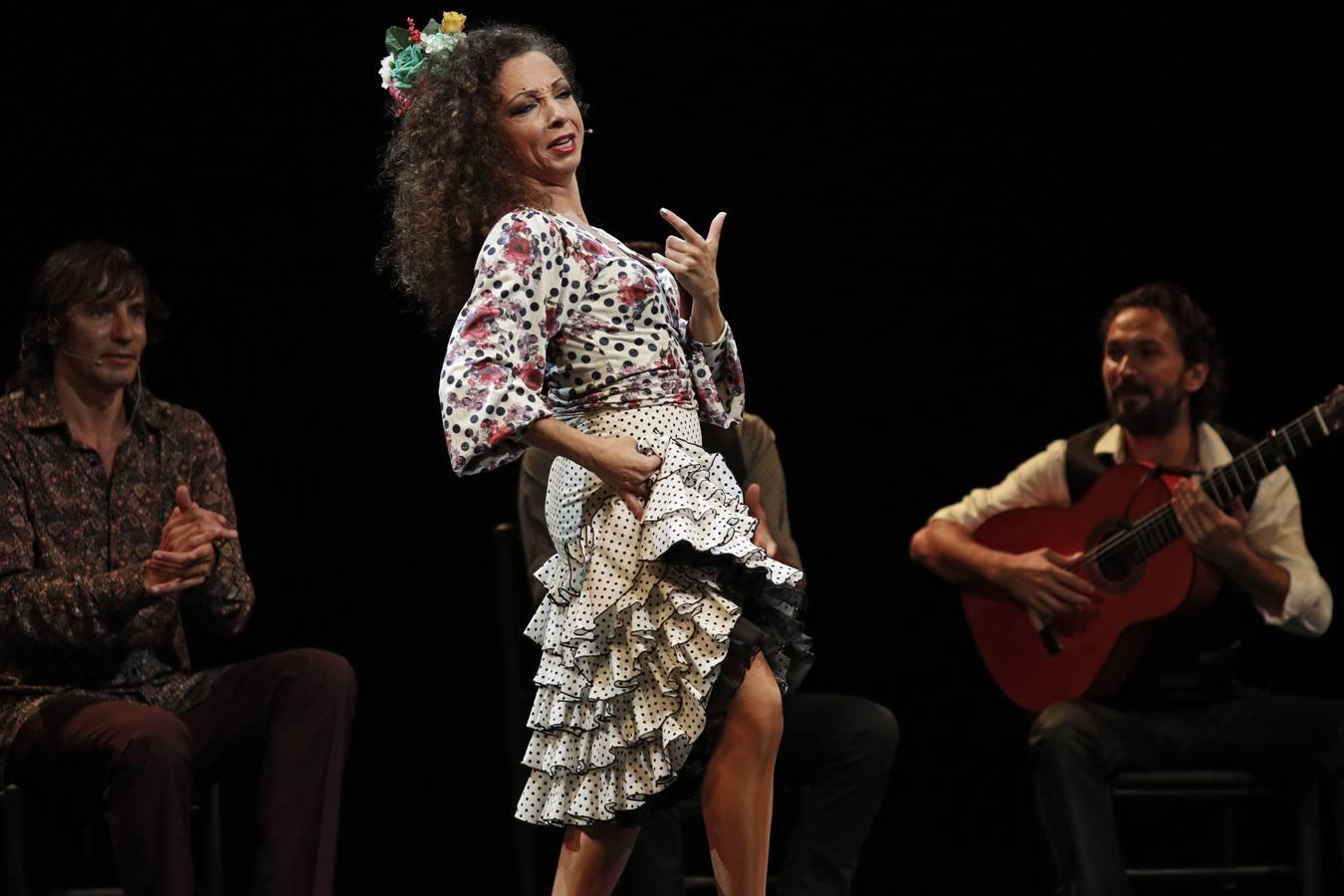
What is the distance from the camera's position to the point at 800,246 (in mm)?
4035

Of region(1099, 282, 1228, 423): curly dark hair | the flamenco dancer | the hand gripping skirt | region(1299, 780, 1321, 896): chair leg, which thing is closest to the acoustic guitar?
region(1099, 282, 1228, 423): curly dark hair

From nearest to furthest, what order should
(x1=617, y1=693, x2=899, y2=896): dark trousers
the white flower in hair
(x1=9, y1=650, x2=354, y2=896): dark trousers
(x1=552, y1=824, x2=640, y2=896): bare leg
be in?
(x1=552, y1=824, x2=640, y2=896): bare leg → the white flower in hair → (x1=9, y1=650, x2=354, y2=896): dark trousers → (x1=617, y1=693, x2=899, y2=896): dark trousers

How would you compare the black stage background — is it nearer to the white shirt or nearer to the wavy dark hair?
the white shirt

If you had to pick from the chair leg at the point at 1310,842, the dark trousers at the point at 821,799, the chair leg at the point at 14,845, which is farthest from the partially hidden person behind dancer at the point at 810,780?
the chair leg at the point at 14,845

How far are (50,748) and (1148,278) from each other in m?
2.78

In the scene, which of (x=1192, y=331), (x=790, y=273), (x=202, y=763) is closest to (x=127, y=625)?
(x=202, y=763)

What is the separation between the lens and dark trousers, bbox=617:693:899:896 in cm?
295

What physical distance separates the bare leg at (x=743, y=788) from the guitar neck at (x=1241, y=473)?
5.23ft

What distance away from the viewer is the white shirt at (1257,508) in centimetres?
340

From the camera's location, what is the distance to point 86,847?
324 centimetres

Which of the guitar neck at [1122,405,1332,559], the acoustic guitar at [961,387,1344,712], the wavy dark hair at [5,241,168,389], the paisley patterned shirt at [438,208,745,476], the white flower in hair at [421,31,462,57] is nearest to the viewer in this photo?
Result: the paisley patterned shirt at [438,208,745,476]

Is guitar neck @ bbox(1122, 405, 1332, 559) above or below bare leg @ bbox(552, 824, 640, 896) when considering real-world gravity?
above

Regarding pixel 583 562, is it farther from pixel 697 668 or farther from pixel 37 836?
pixel 37 836

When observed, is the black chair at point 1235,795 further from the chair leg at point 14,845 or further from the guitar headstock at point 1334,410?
the chair leg at point 14,845
